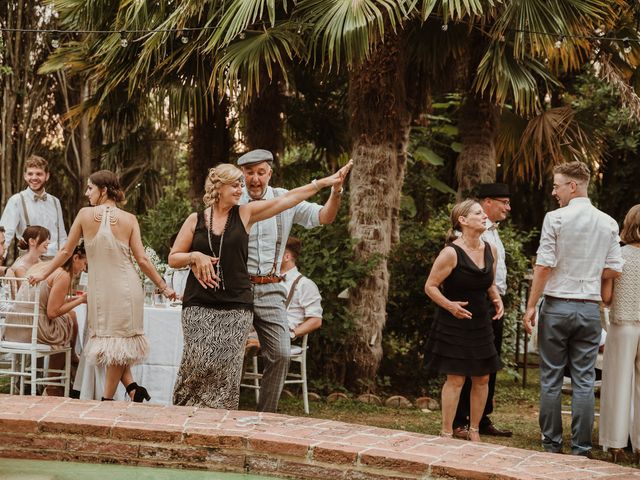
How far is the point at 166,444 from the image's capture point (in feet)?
15.5

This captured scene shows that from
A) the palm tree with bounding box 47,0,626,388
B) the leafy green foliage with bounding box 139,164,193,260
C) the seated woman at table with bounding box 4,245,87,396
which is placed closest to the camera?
the seated woman at table with bounding box 4,245,87,396

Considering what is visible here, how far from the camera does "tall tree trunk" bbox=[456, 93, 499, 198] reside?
9477mm

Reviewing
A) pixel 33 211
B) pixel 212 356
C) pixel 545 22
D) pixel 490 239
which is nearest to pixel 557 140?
pixel 545 22

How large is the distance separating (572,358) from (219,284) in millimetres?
2255

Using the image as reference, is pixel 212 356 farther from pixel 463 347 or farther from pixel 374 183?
pixel 374 183

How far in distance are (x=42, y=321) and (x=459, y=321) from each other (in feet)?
10.2

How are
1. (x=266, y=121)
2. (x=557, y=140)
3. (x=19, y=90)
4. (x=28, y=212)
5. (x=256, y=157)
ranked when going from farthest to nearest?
1. (x=19, y=90)
2. (x=266, y=121)
3. (x=557, y=140)
4. (x=28, y=212)
5. (x=256, y=157)

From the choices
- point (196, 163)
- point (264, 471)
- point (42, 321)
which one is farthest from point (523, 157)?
point (264, 471)

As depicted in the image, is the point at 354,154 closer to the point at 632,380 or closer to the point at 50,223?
the point at 50,223

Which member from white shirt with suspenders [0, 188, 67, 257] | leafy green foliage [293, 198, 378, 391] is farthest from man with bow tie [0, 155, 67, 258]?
leafy green foliage [293, 198, 378, 391]

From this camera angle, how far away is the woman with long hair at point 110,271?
6.36 m

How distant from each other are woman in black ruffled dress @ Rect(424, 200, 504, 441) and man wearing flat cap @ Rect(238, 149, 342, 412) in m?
0.91

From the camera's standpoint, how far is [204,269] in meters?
5.19

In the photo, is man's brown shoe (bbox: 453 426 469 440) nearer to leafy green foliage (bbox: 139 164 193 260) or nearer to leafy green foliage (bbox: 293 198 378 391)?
leafy green foliage (bbox: 293 198 378 391)
